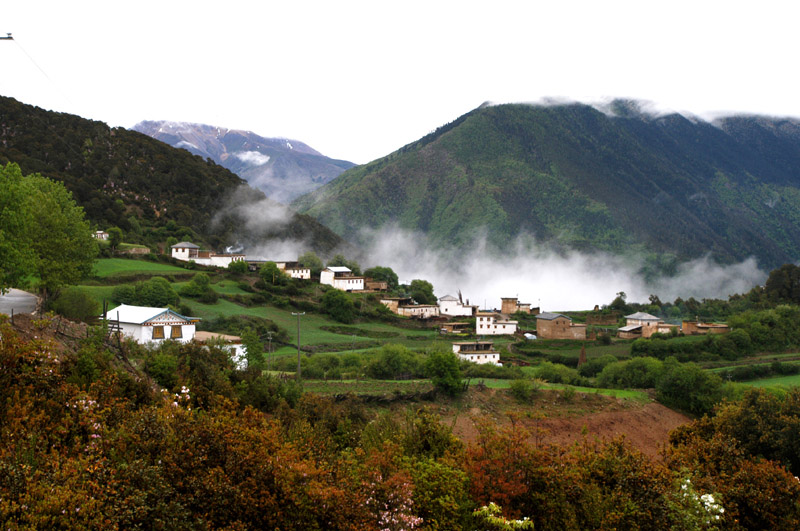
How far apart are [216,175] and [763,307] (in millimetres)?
85235

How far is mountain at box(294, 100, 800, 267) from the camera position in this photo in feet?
509

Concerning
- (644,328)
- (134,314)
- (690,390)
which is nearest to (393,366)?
(134,314)

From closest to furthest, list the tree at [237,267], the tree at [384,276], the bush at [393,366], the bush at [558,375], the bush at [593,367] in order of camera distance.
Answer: the bush at [393,366]
the bush at [558,375]
the bush at [593,367]
the tree at [237,267]
the tree at [384,276]

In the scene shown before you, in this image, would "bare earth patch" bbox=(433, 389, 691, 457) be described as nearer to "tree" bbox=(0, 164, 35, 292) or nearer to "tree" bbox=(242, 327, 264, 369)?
"tree" bbox=(242, 327, 264, 369)

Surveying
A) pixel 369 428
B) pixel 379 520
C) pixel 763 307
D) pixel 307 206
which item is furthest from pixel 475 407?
pixel 307 206

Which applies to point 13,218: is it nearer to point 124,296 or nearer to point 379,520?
point 379,520

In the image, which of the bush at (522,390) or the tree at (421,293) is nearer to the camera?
the bush at (522,390)

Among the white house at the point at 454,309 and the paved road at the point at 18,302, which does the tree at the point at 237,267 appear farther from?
the paved road at the point at 18,302

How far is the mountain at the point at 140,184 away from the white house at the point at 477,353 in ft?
137

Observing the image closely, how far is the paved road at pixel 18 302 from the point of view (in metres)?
21.3

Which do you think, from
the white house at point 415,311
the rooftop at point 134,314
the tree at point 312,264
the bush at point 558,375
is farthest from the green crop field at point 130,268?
the bush at point 558,375

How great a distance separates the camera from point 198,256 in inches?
2598

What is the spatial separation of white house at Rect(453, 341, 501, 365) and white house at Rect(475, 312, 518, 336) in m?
13.4

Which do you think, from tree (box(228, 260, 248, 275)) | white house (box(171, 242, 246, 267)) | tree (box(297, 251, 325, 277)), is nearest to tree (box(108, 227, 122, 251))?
white house (box(171, 242, 246, 267))
